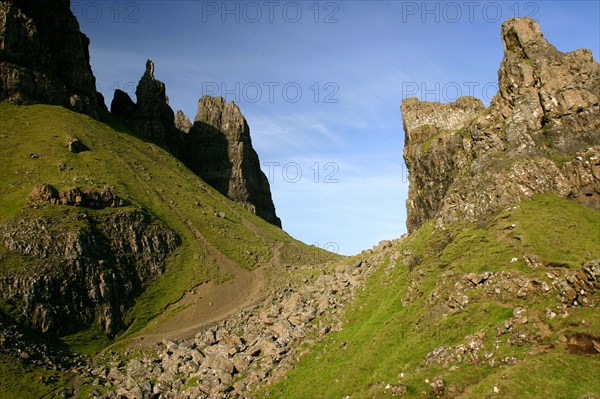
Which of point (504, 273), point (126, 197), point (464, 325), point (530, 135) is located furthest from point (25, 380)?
point (530, 135)

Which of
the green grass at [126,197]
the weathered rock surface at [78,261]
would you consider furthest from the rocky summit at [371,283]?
the green grass at [126,197]

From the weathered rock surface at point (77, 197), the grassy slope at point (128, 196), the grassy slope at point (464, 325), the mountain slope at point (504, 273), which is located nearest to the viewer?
the grassy slope at point (464, 325)

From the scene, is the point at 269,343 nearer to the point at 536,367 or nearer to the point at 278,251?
the point at 536,367

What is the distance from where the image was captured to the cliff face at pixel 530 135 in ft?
225

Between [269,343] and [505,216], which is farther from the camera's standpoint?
[269,343]

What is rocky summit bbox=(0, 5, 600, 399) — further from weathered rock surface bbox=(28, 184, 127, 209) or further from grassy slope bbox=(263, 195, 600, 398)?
weathered rock surface bbox=(28, 184, 127, 209)

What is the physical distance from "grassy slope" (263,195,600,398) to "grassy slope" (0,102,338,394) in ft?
233

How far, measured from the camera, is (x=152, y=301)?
420ft


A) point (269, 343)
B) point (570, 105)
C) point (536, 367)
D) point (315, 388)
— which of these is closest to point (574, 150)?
point (570, 105)

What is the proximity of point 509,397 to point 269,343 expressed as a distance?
147 feet

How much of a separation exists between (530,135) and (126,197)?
421ft

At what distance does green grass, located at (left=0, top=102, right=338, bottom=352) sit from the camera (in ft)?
415

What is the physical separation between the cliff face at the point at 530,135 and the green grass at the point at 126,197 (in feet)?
291

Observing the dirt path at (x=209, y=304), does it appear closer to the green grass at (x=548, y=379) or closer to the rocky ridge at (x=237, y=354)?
the rocky ridge at (x=237, y=354)
